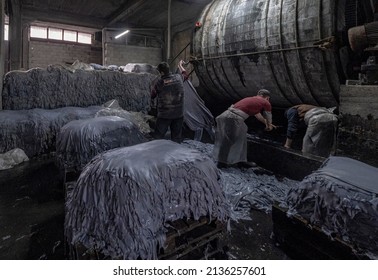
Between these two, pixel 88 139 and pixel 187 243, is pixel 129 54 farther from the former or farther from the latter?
pixel 187 243

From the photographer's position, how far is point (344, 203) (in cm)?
196

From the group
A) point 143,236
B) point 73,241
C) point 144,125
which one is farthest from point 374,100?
point 144,125

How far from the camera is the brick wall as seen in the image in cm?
1293

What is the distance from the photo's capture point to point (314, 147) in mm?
4730

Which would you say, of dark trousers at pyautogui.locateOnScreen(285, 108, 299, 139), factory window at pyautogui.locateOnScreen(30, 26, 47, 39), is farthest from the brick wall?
dark trousers at pyautogui.locateOnScreen(285, 108, 299, 139)

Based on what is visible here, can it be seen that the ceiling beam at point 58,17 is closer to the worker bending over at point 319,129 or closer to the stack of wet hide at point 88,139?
the stack of wet hide at point 88,139

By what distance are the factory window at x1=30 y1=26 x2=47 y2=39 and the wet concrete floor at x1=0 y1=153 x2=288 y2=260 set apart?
14.5 m

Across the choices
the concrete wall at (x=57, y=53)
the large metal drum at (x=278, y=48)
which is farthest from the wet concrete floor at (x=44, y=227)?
the concrete wall at (x=57, y=53)

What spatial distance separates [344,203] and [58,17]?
1322cm

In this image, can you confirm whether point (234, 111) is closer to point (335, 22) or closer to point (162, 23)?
point (335, 22)

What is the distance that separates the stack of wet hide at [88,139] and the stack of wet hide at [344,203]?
260cm

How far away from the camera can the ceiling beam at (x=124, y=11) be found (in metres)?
10.0

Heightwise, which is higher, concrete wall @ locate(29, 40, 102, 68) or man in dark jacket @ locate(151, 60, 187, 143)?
concrete wall @ locate(29, 40, 102, 68)

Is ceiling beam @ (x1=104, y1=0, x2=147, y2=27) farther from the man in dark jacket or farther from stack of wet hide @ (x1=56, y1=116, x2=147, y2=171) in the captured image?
stack of wet hide @ (x1=56, y1=116, x2=147, y2=171)
